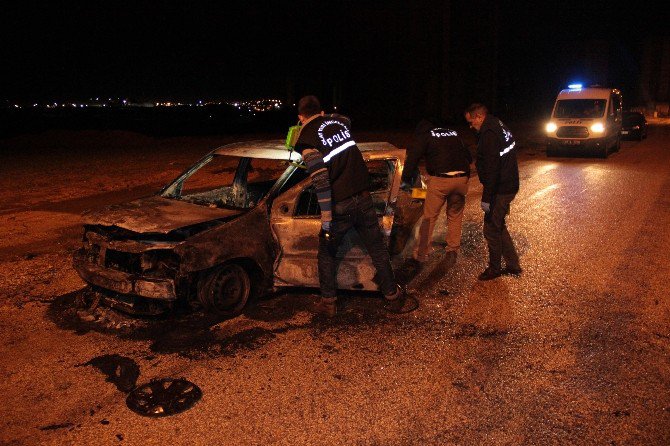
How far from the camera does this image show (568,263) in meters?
6.93

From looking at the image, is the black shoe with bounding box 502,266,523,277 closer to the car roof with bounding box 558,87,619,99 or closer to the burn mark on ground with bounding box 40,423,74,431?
the burn mark on ground with bounding box 40,423,74,431

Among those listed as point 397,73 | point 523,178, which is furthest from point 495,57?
point 523,178

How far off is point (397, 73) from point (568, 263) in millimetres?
34246

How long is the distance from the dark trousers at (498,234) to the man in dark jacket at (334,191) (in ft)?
4.86

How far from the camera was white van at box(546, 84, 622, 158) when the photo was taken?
18.3 metres

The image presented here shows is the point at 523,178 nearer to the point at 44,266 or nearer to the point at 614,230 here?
the point at 614,230

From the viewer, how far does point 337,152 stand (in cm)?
501

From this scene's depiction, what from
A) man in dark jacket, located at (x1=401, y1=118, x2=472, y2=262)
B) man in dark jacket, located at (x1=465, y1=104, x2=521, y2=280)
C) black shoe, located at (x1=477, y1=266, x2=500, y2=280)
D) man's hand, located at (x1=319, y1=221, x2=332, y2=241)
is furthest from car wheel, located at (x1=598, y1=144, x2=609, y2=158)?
man's hand, located at (x1=319, y1=221, x2=332, y2=241)

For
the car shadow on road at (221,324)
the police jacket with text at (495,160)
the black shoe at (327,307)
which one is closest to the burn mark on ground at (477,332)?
the car shadow on road at (221,324)

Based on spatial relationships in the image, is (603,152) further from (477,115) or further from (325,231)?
(325,231)

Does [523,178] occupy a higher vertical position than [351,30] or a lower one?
lower

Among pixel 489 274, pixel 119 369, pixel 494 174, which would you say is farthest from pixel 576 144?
pixel 119 369

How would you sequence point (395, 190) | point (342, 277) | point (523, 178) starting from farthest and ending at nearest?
point (523, 178) → point (395, 190) → point (342, 277)

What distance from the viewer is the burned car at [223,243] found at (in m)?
4.95
